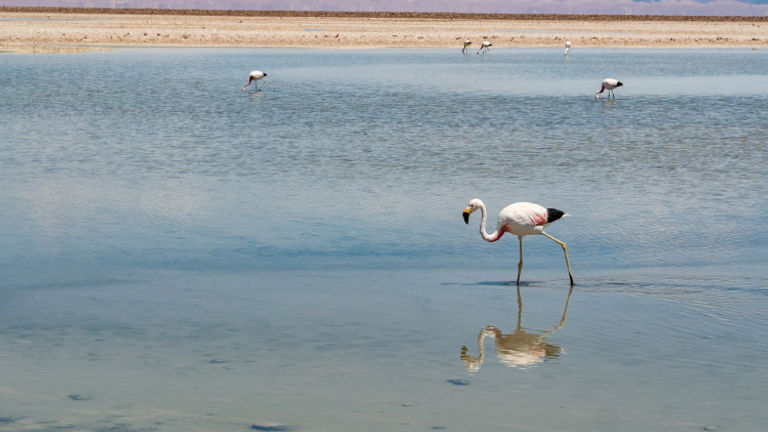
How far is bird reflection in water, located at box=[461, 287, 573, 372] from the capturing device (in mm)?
6875

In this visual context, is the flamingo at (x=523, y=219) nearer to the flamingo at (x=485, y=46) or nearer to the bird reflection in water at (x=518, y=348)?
the bird reflection in water at (x=518, y=348)

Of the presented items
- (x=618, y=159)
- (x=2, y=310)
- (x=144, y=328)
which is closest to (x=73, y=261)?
(x=2, y=310)

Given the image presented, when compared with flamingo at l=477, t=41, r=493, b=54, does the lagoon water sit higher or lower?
lower

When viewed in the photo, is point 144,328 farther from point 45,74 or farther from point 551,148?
point 45,74

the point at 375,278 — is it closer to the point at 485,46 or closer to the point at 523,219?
the point at 523,219

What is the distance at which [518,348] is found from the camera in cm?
721

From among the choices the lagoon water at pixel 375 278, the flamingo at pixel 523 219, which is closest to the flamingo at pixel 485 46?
the lagoon water at pixel 375 278

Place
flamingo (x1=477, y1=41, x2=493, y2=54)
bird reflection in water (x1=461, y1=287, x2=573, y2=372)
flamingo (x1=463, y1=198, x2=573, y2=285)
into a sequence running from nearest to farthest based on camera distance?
bird reflection in water (x1=461, y1=287, x2=573, y2=372), flamingo (x1=463, y1=198, x2=573, y2=285), flamingo (x1=477, y1=41, x2=493, y2=54)

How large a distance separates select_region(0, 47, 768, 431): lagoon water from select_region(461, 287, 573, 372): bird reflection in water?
27 millimetres

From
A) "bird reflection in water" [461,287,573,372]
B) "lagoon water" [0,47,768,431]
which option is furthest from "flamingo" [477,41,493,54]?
"bird reflection in water" [461,287,573,372]

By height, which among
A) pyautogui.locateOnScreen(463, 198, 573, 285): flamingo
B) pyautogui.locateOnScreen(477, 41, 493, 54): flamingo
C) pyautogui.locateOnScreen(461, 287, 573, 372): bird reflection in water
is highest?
pyautogui.locateOnScreen(477, 41, 493, 54): flamingo

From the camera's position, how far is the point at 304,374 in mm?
6555

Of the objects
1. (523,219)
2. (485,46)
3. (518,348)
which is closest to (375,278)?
(523,219)

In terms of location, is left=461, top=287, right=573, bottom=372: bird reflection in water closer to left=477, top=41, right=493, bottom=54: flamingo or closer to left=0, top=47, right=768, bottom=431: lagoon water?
left=0, top=47, right=768, bottom=431: lagoon water
